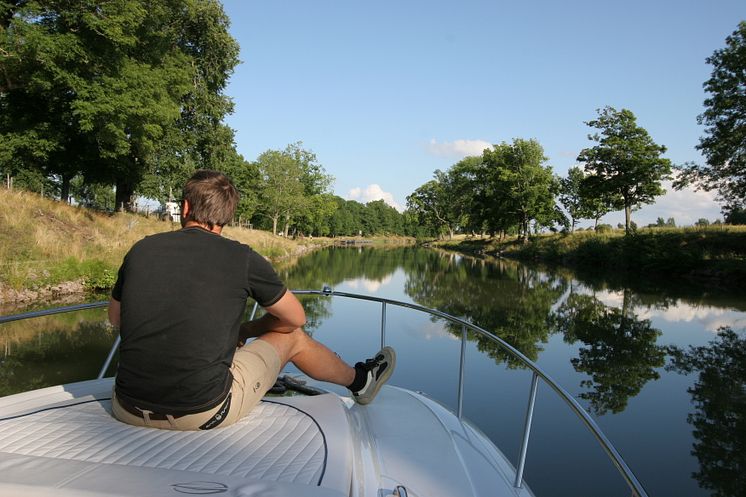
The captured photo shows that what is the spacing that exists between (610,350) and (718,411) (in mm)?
3114

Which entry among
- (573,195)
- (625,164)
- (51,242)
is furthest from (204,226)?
(573,195)

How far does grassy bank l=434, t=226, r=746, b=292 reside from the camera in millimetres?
21870

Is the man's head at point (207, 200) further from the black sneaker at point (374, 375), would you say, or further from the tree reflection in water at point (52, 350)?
the tree reflection in water at point (52, 350)

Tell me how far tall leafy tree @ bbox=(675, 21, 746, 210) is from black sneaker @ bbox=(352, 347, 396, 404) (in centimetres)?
2476

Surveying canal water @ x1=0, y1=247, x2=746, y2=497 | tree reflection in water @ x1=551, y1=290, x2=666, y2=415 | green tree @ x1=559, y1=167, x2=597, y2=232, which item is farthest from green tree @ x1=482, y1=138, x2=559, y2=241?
tree reflection in water @ x1=551, y1=290, x2=666, y2=415

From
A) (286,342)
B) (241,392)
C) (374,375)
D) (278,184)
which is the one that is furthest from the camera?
(278,184)

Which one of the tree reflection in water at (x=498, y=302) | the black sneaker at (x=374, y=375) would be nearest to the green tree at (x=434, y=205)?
the tree reflection in water at (x=498, y=302)

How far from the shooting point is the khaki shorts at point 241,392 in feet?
6.24

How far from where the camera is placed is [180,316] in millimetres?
1826

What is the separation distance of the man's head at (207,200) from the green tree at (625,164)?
34.1 meters

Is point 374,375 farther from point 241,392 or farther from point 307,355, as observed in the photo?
point 241,392

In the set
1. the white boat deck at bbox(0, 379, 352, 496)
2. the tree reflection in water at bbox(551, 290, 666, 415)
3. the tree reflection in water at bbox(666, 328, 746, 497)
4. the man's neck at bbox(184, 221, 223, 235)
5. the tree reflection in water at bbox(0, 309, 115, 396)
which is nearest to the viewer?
the white boat deck at bbox(0, 379, 352, 496)

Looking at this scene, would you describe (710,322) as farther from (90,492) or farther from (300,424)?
(90,492)

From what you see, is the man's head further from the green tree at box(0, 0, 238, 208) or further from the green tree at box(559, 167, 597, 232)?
the green tree at box(559, 167, 597, 232)
